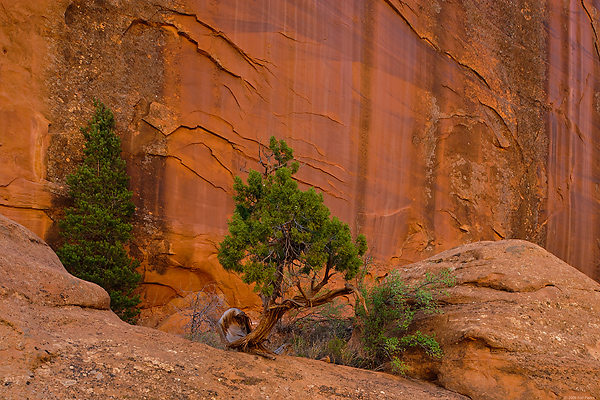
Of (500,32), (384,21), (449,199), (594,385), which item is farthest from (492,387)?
(500,32)

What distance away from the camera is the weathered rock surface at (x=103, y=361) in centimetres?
357

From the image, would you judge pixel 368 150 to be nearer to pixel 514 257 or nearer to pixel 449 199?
pixel 449 199

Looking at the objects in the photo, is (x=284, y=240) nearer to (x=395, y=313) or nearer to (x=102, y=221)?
(x=395, y=313)

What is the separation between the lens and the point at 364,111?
39.3 ft

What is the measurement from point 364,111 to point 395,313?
Answer: 6996 millimetres

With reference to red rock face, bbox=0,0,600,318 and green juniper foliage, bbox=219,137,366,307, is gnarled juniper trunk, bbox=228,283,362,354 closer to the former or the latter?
green juniper foliage, bbox=219,137,366,307

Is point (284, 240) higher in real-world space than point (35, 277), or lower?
higher

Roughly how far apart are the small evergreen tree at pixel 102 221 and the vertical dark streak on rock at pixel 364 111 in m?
5.70

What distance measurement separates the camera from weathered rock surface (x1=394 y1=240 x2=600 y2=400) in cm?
512

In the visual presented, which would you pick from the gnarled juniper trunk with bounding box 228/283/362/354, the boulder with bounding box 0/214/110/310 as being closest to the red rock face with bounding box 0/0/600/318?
the boulder with bounding box 0/214/110/310

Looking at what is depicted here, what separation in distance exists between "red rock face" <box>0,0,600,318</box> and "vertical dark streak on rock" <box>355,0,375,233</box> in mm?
41

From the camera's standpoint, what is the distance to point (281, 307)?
508cm

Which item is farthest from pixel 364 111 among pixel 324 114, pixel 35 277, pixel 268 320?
pixel 35 277

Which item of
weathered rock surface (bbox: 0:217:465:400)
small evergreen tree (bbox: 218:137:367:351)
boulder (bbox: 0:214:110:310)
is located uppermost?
small evergreen tree (bbox: 218:137:367:351)
